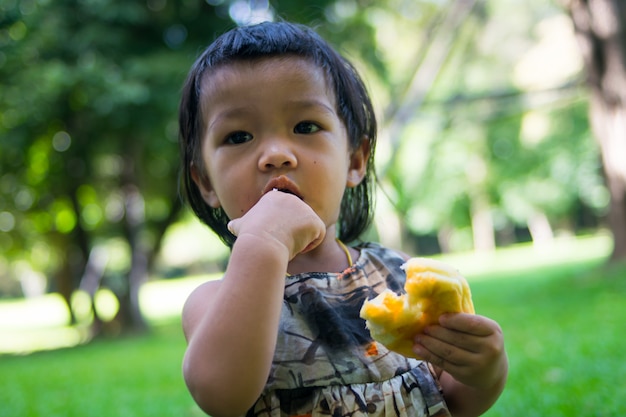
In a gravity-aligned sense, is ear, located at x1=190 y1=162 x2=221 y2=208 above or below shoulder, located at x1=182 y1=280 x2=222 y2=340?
above

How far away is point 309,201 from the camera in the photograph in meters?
1.42

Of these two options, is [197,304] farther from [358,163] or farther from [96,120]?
[96,120]

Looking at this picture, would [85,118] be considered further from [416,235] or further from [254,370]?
[416,235]

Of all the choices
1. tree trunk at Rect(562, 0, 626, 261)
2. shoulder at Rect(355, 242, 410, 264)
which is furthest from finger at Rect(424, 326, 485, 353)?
tree trunk at Rect(562, 0, 626, 261)

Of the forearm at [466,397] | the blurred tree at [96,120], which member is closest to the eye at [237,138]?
the forearm at [466,397]

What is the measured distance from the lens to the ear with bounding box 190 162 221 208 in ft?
5.48

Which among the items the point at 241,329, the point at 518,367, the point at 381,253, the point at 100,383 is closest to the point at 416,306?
the point at 241,329

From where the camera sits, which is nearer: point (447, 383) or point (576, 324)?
point (447, 383)

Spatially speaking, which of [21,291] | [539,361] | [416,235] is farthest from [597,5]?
[21,291]

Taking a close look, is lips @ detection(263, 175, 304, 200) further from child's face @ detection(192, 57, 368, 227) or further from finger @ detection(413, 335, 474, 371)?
finger @ detection(413, 335, 474, 371)

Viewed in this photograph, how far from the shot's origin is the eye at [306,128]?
56.8 inches

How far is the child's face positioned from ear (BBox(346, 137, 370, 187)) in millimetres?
251

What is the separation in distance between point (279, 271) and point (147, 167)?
44.7 feet

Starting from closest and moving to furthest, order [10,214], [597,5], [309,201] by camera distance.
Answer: [309,201]
[597,5]
[10,214]
